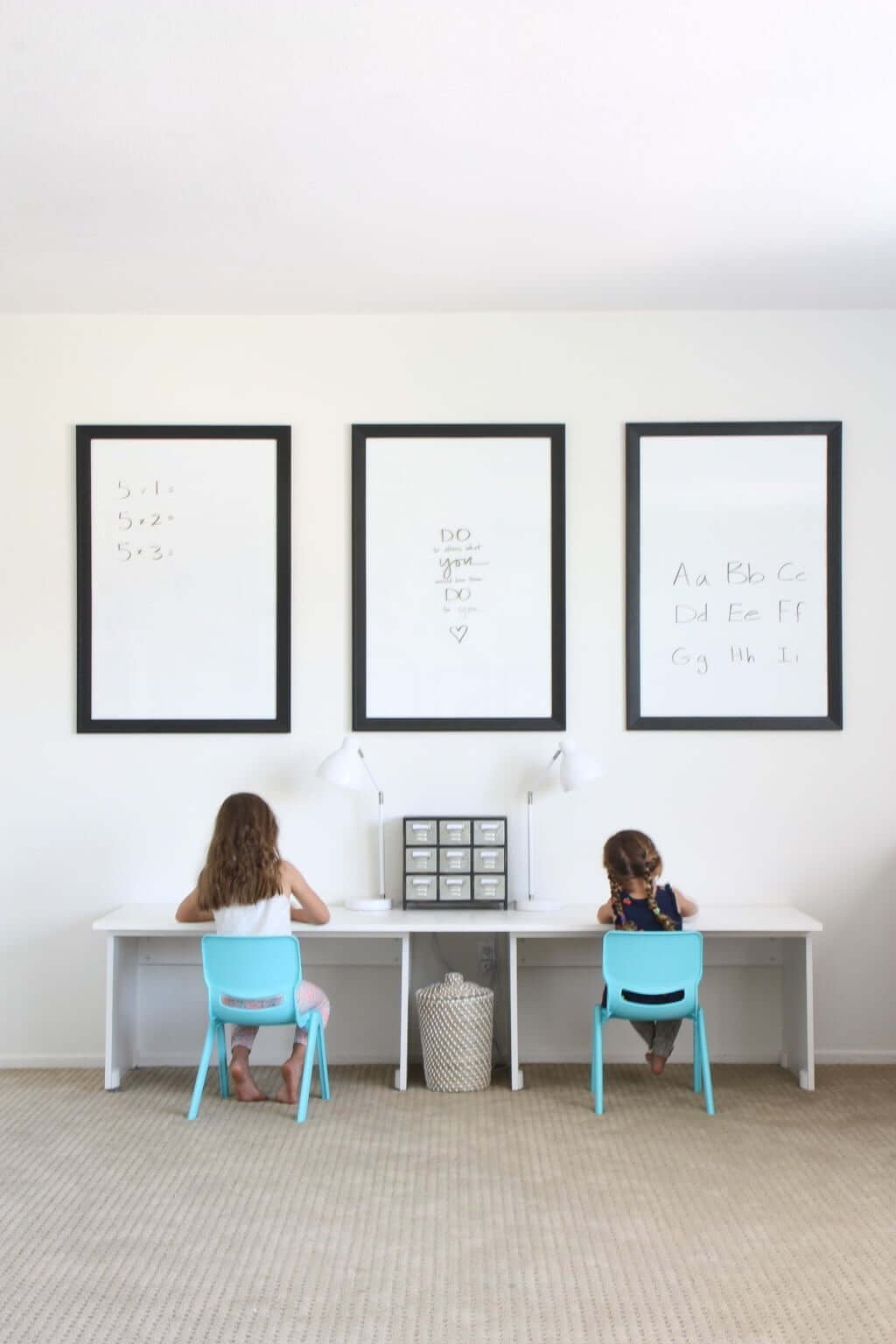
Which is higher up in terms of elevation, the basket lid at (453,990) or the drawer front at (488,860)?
the drawer front at (488,860)

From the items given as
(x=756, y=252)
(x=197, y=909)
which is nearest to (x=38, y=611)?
(x=197, y=909)

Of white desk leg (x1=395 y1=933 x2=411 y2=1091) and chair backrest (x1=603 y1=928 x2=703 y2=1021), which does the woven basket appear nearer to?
white desk leg (x1=395 y1=933 x2=411 y2=1091)

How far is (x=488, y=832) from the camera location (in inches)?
168

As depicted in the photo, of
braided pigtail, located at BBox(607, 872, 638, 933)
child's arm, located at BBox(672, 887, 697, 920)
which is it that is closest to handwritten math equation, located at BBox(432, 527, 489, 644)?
braided pigtail, located at BBox(607, 872, 638, 933)

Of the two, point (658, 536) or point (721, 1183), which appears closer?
point (721, 1183)

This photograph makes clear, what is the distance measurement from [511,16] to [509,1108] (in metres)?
2.99

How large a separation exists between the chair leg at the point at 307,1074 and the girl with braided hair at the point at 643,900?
0.97m

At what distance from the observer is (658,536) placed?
444 cm

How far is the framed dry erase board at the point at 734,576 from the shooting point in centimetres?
441

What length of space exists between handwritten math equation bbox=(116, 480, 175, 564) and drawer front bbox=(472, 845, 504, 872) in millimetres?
1511

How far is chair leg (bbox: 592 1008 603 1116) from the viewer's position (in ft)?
12.5

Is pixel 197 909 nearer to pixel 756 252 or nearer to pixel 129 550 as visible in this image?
pixel 129 550

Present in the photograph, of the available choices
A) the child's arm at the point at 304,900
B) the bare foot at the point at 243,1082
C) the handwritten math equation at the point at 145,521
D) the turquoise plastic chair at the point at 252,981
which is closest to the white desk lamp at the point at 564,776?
the child's arm at the point at 304,900

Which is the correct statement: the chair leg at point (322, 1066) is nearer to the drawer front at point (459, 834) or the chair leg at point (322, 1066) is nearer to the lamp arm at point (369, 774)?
the drawer front at point (459, 834)
